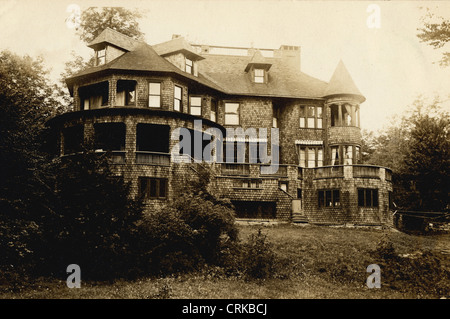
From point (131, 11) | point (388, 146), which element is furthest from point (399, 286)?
point (388, 146)

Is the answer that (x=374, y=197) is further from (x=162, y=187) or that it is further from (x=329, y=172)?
(x=162, y=187)

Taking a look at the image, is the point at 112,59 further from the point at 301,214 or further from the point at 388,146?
the point at 388,146

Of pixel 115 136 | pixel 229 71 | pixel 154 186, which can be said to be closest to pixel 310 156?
pixel 229 71

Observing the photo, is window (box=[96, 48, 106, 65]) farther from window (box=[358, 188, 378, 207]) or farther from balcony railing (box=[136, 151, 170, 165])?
window (box=[358, 188, 378, 207])

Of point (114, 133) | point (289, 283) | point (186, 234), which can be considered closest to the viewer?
point (289, 283)

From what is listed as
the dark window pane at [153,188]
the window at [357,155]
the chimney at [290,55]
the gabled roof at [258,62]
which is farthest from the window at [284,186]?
the chimney at [290,55]

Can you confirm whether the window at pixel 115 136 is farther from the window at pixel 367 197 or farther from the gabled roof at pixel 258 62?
the window at pixel 367 197

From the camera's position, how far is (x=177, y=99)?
31.6 meters

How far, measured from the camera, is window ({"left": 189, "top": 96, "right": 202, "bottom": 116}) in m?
34.0

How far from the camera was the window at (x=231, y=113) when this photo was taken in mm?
36375

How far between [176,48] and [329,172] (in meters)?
13.7

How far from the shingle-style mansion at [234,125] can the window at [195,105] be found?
2.8 inches

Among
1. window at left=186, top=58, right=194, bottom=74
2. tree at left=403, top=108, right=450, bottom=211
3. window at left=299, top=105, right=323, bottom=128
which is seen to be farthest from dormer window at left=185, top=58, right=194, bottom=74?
tree at left=403, top=108, right=450, bottom=211

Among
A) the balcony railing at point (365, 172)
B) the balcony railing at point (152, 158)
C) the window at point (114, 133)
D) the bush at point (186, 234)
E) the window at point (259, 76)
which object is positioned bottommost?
the bush at point (186, 234)
